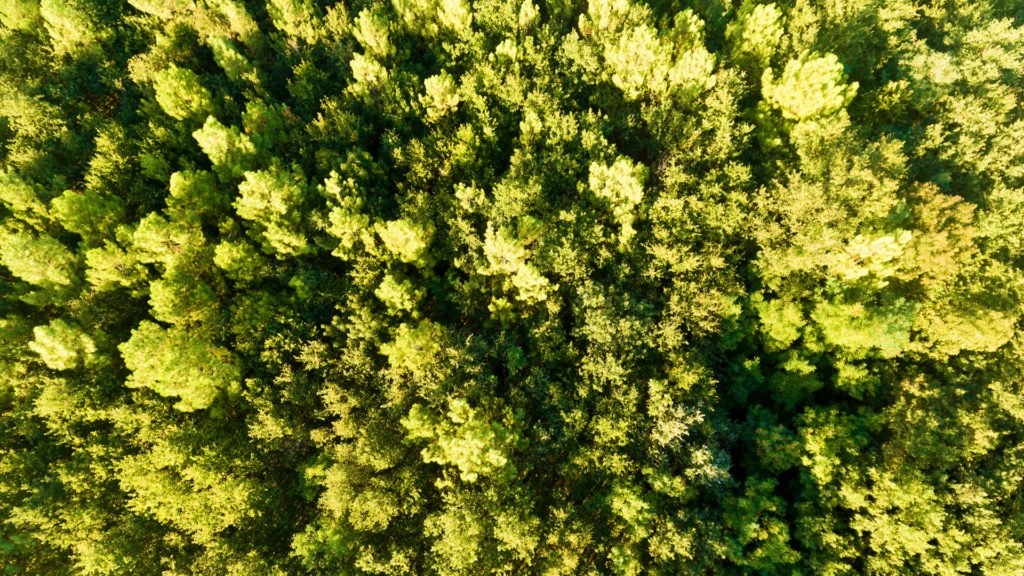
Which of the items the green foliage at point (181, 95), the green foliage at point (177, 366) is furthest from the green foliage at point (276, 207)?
the green foliage at point (181, 95)

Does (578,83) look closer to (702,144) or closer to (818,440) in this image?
(702,144)

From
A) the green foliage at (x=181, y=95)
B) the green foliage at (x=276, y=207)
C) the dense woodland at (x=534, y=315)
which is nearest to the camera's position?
the dense woodland at (x=534, y=315)

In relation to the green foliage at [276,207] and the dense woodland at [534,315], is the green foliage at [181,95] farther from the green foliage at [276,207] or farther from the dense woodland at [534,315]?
the green foliage at [276,207]

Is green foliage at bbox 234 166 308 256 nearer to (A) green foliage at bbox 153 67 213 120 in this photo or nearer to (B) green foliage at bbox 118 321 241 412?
(B) green foliage at bbox 118 321 241 412

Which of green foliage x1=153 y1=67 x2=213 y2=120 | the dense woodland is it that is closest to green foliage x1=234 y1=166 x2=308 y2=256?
the dense woodland

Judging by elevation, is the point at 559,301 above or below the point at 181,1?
below

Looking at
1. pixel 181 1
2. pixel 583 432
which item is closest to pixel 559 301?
pixel 583 432

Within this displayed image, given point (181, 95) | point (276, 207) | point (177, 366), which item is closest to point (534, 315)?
point (276, 207)

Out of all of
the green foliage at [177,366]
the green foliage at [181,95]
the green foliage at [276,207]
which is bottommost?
the green foliage at [177,366]
